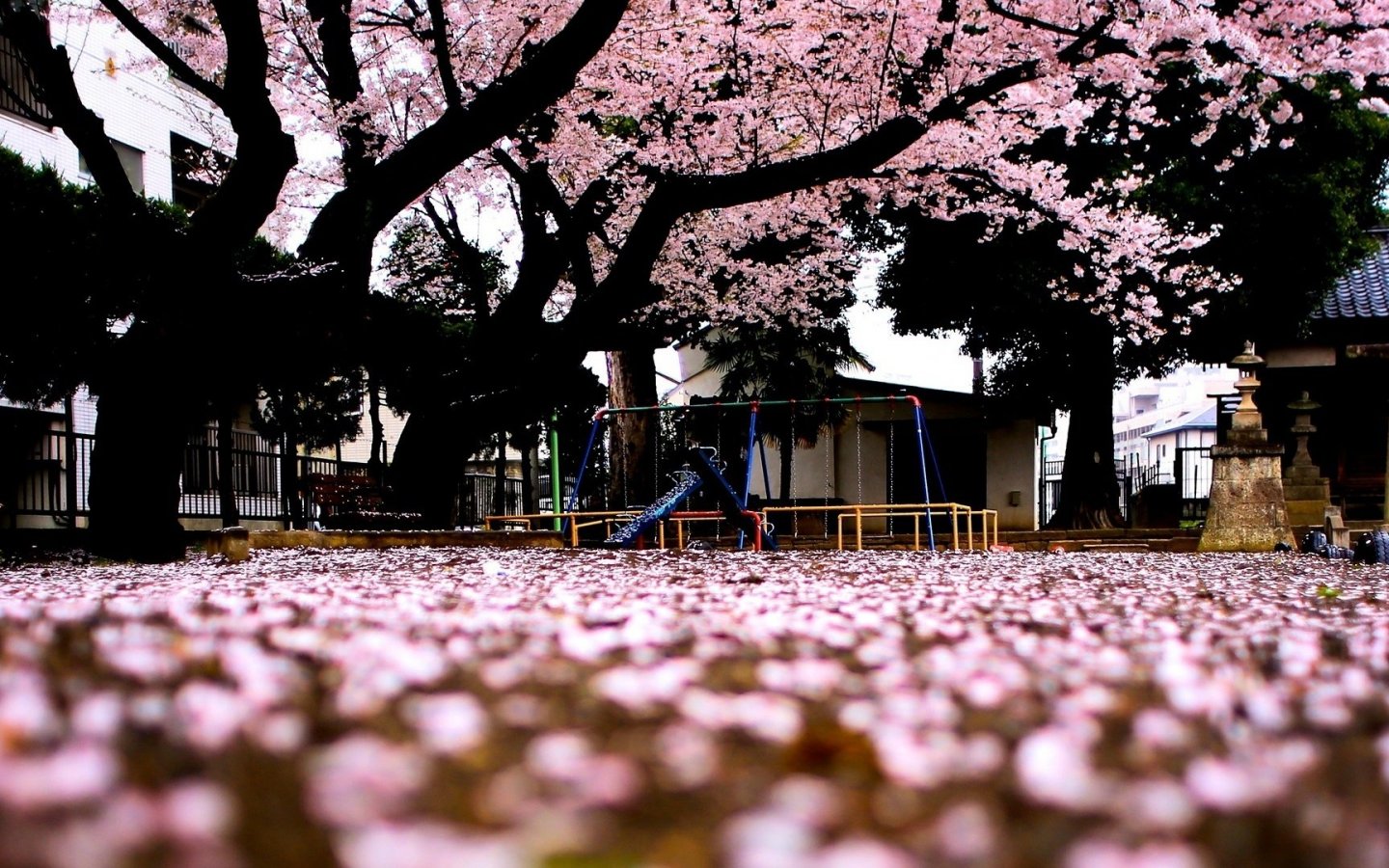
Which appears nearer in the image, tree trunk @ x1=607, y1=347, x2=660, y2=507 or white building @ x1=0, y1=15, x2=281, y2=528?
white building @ x1=0, y1=15, x2=281, y2=528

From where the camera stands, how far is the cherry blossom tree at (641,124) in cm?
864

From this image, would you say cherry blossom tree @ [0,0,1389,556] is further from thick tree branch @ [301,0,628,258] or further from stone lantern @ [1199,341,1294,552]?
stone lantern @ [1199,341,1294,552]

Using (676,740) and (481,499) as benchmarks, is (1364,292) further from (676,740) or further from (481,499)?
(676,740)

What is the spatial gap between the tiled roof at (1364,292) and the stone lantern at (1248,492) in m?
7.01

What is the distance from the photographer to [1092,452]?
2041cm

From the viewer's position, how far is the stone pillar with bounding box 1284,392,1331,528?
16047 mm

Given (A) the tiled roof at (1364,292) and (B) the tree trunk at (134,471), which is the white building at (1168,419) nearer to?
(A) the tiled roof at (1364,292)

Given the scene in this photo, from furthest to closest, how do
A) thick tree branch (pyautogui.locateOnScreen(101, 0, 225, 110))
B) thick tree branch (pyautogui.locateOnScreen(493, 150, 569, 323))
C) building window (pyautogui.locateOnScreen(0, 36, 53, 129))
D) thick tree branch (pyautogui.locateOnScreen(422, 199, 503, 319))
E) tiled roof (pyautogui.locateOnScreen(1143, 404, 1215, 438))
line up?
tiled roof (pyautogui.locateOnScreen(1143, 404, 1215, 438)) → building window (pyautogui.locateOnScreen(0, 36, 53, 129)) → thick tree branch (pyautogui.locateOnScreen(422, 199, 503, 319)) → thick tree branch (pyautogui.locateOnScreen(493, 150, 569, 323)) → thick tree branch (pyautogui.locateOnScreen(101, 0, 225, 110))

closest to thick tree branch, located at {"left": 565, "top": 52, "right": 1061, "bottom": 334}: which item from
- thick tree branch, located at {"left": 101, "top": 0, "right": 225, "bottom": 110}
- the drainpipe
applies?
thick tree branch, located at {"left": 101, "top": 0, "right": 225, "bottom": 110}

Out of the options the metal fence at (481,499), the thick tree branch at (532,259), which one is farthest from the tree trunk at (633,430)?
the thick tree branch at (532,259)

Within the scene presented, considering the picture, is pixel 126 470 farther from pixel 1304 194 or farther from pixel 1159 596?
pixel 1304 194

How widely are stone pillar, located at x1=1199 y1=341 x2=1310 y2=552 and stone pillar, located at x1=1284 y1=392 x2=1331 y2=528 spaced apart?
8.74ft

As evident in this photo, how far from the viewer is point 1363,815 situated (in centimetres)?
153

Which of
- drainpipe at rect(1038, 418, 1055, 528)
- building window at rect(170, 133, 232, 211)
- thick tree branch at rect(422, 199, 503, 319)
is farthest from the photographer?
drainpipe at rect(1038, 418, 1055, 528)
